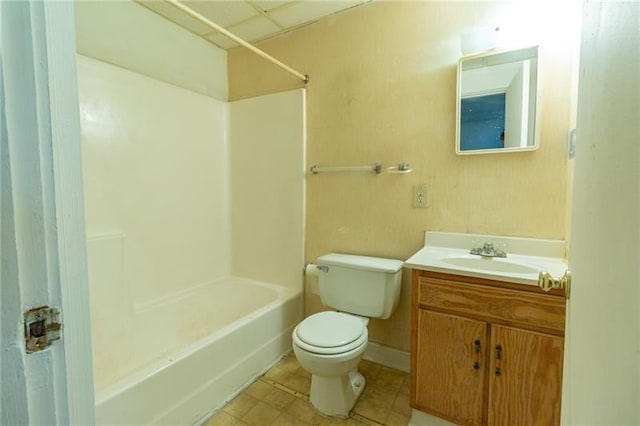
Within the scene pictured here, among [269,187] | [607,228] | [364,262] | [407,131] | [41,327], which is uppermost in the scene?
[407,131]

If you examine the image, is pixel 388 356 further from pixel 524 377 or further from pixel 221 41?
pixel 221 41

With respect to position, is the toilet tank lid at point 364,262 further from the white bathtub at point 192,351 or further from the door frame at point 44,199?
the door frame at point 44,199

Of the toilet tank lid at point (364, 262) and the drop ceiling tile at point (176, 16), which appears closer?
the toilet tank lid at point (364, 262)

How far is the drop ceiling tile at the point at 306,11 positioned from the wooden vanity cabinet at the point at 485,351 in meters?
1.69

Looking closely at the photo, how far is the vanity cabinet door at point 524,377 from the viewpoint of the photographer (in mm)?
1140

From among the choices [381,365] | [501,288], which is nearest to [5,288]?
[501,288]

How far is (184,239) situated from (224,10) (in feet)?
5.14

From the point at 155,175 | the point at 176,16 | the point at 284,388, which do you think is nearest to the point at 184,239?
the point at 155,175

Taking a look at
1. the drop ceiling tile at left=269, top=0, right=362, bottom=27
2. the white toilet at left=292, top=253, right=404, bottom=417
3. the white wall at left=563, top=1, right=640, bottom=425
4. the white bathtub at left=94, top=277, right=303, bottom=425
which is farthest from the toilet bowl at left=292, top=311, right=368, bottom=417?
the drop ceiling tile at left=269, top=0, right=362, bottom=27

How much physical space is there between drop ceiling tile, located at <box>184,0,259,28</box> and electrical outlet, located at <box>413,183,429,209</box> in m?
1.52

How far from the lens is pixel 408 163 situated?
72.2 inches

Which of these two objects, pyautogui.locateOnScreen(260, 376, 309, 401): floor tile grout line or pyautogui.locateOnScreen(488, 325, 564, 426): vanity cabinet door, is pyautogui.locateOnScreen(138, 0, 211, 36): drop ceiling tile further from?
pyautogui.locateOnScreen(488, 325, 564, 426): vanity cabinet door

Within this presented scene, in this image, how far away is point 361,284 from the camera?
5.80 feet

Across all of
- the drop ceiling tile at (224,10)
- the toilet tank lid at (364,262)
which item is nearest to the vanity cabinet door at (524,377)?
the toilet tank lid at (364,262)
